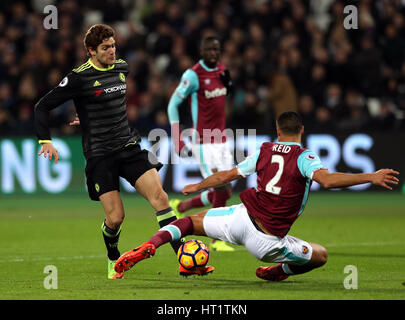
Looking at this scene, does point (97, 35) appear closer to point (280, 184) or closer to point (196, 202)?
point (280, 184)

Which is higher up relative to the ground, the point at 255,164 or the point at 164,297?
the point at 255,164

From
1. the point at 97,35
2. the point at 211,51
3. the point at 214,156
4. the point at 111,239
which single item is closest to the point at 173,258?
the point at 111,239

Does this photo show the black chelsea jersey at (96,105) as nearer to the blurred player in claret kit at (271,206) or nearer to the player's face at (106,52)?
the player's face at (106,52)

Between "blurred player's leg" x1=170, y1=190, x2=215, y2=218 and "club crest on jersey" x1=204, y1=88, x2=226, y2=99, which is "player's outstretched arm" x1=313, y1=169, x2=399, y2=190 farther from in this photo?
"blurred player's leg" x1=170, y1=190, x2=215, y2=218

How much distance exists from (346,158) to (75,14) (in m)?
7.97

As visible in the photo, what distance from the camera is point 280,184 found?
6.72m

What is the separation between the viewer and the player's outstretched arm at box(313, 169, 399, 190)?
610 centimetres

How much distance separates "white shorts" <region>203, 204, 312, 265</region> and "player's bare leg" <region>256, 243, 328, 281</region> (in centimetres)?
7

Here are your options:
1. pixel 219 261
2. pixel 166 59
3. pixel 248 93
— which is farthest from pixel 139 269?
pixel 166 59

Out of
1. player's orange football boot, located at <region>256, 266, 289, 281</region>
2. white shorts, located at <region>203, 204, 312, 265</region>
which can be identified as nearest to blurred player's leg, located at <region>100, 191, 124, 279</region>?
white shorts, located at <region>203, 204, 312, 265</region>

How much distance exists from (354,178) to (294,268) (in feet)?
3.98

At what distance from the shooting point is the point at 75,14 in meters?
19.9

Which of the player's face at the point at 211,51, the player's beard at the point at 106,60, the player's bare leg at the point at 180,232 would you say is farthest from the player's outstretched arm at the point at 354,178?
the player's face at the point at 211,51

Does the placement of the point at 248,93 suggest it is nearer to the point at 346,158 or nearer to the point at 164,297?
the point at 346,158
